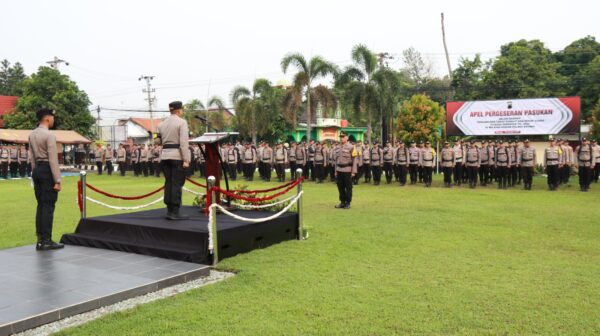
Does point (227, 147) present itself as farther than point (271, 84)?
No

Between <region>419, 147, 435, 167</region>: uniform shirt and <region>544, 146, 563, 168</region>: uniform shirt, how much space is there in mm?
3579

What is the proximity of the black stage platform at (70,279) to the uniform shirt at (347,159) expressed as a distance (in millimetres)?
5700

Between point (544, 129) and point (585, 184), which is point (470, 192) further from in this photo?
point (544, 129)

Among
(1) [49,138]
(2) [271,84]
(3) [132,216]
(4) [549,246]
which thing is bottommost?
(4) [549,246]

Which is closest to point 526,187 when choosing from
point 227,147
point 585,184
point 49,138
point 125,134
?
point 585,184

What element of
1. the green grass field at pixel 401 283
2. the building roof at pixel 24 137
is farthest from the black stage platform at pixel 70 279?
the building roof at pixel 24 137

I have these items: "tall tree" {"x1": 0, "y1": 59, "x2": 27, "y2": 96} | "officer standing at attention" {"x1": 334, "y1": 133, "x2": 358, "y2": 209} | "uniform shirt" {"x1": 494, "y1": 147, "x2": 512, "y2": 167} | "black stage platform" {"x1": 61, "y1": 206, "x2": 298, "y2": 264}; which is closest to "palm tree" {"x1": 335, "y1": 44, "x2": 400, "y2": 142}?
"uniform shirt" {"x1": 494, "y1": 147, "x2": 512, "y2": 167}

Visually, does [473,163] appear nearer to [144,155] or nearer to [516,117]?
[516,117]

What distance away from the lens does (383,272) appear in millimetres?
5461

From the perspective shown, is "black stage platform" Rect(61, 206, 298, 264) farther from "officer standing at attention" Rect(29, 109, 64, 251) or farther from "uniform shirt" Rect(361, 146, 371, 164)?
"uniform shirt" Rect(361, 146, 371, 164)

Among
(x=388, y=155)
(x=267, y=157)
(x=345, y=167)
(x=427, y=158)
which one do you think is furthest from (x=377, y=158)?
(x=345, y=167)

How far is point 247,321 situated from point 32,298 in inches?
78.3

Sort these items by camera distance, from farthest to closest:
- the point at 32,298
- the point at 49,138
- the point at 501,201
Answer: the point at 501,201 < the point at 49,138 < the point at 32,298

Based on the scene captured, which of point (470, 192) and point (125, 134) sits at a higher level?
point (125, 134)
